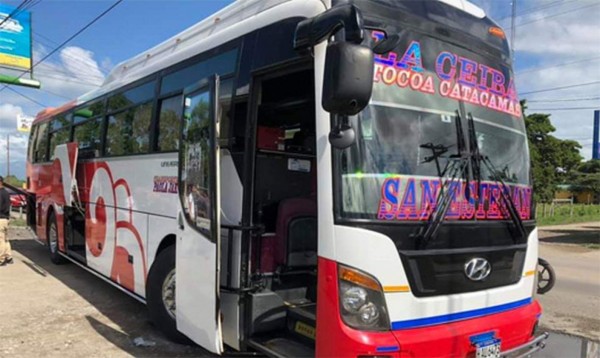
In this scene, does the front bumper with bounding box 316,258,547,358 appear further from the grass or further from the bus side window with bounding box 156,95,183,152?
the grass

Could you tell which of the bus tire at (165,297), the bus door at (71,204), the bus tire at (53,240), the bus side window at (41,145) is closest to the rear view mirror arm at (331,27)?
the bus tire at (165,297)

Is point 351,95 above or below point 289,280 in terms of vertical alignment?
above

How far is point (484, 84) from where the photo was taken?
4137 millimetres

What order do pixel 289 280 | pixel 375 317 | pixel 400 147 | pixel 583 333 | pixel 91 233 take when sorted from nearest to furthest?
pixel 375 317 → pixel 400 147 → pixel 289 280 → pixel 583 333 → pixel 91 233

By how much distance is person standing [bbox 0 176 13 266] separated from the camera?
1033 cm

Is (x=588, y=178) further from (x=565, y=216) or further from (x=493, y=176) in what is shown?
(x=493, y=176)

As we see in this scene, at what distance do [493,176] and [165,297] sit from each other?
3641mm

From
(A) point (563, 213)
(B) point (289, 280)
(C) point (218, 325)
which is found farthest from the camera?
(A) point (563, 213)

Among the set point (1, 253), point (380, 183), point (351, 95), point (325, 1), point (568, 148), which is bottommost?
point (1, 253)

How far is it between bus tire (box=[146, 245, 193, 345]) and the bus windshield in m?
2.81

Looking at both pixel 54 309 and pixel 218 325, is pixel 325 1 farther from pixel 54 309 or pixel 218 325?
pixel 54 309

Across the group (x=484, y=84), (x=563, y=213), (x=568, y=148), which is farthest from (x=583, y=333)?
(x=568, y=148)

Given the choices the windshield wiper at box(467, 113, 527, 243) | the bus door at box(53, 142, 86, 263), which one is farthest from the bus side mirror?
the bus door at box(53, 142, 86, 263)

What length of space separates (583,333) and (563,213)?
3723 cm
